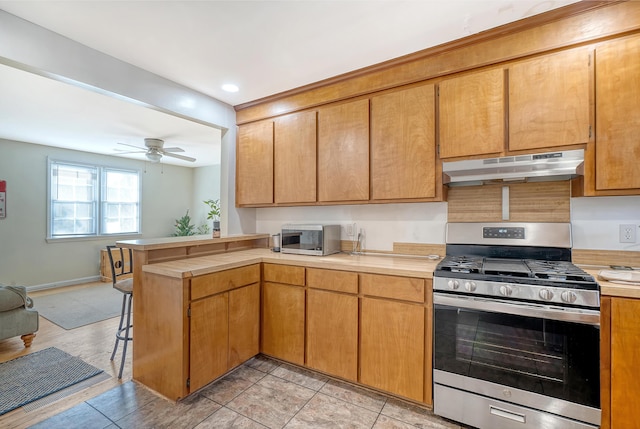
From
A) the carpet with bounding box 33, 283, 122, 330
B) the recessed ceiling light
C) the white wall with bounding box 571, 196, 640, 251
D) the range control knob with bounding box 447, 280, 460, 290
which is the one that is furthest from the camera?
the carpet with bounding box 33, 283, 122, 330

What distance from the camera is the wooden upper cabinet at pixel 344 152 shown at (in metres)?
2.48

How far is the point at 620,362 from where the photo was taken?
1.47 metres

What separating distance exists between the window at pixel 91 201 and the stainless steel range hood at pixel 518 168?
653cm

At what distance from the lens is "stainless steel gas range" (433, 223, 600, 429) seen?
4.96 ft

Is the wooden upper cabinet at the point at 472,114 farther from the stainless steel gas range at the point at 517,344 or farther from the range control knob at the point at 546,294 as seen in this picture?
the range control knob at the point at 546,294

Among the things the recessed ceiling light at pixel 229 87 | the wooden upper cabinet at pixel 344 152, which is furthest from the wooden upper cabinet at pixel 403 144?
the recessed ceiling light at pixel 229 87

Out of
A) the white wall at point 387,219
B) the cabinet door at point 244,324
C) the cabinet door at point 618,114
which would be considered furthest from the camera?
the white wall at point 387,219

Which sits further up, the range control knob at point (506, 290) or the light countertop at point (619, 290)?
the light countertop at point (619, 290)

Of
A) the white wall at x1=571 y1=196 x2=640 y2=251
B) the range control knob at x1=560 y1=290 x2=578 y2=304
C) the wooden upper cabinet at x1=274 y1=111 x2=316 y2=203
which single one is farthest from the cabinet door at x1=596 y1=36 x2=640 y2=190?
the wooden upper cabinet at x1=274 y1=111 x2=316 y2=203

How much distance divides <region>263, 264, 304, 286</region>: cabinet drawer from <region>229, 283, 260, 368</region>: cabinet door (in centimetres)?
14

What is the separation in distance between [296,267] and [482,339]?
4.55 ft

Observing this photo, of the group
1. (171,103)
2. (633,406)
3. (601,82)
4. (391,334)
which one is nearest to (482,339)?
(391,334)

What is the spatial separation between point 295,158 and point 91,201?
5214 mm

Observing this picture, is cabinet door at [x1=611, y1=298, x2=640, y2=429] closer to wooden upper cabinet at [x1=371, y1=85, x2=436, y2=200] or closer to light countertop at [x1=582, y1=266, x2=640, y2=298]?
light countertop at [x1=582, y1=266, x2=640, y2=298]
